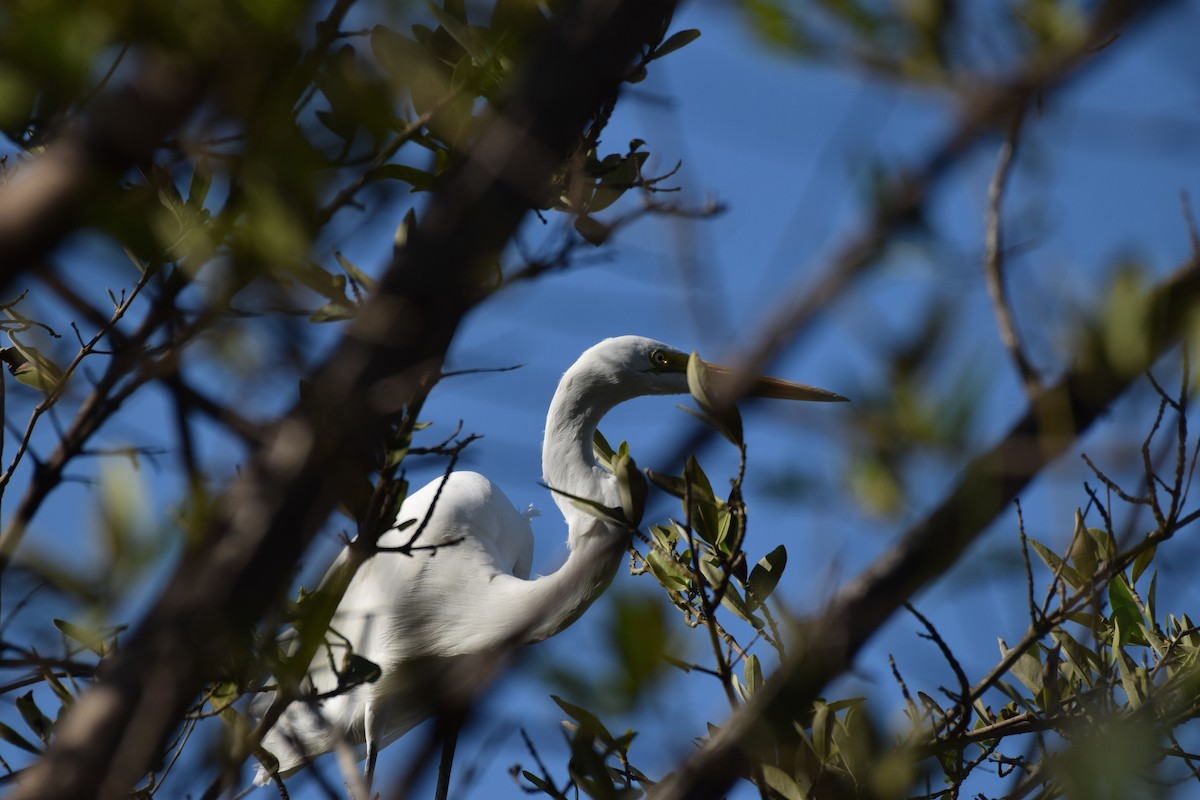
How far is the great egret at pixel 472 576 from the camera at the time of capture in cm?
277

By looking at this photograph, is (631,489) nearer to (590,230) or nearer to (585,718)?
(585,718)

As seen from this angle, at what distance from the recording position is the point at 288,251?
79 centimetres

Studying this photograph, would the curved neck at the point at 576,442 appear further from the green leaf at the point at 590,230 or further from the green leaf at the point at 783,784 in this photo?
the green leaf at the point at 783,784

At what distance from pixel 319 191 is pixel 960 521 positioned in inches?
21.2

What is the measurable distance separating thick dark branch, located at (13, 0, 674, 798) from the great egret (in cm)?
163

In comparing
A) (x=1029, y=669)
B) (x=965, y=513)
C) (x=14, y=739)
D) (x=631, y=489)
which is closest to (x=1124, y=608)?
(x=1029, y=669)

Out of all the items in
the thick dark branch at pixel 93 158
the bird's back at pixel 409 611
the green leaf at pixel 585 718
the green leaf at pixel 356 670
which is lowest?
the green leaf at pixel 585 718

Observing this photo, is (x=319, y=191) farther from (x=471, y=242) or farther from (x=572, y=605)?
(x=572, y=605)

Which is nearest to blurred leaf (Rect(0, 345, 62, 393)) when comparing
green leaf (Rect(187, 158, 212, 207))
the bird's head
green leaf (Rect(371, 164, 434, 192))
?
green leaf (Rect(187, 158, 212, 207))

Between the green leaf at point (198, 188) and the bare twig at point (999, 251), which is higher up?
the green leaf at point (198, 188)

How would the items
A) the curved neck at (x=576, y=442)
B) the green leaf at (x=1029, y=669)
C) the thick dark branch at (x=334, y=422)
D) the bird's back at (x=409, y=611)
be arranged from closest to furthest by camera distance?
the thick dark branch at (x=334, y=422) < the green leaf at (x=1029, y=669) < the curved neck at (x=576, y=442) < the bird's back at (x=409, y=611)

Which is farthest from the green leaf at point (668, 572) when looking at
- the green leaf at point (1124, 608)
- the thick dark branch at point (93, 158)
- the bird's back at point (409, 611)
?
the thick dark branch at point (93, 158)

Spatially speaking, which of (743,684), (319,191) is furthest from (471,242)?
(743,684)

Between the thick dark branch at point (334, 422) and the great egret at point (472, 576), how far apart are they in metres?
1.63
